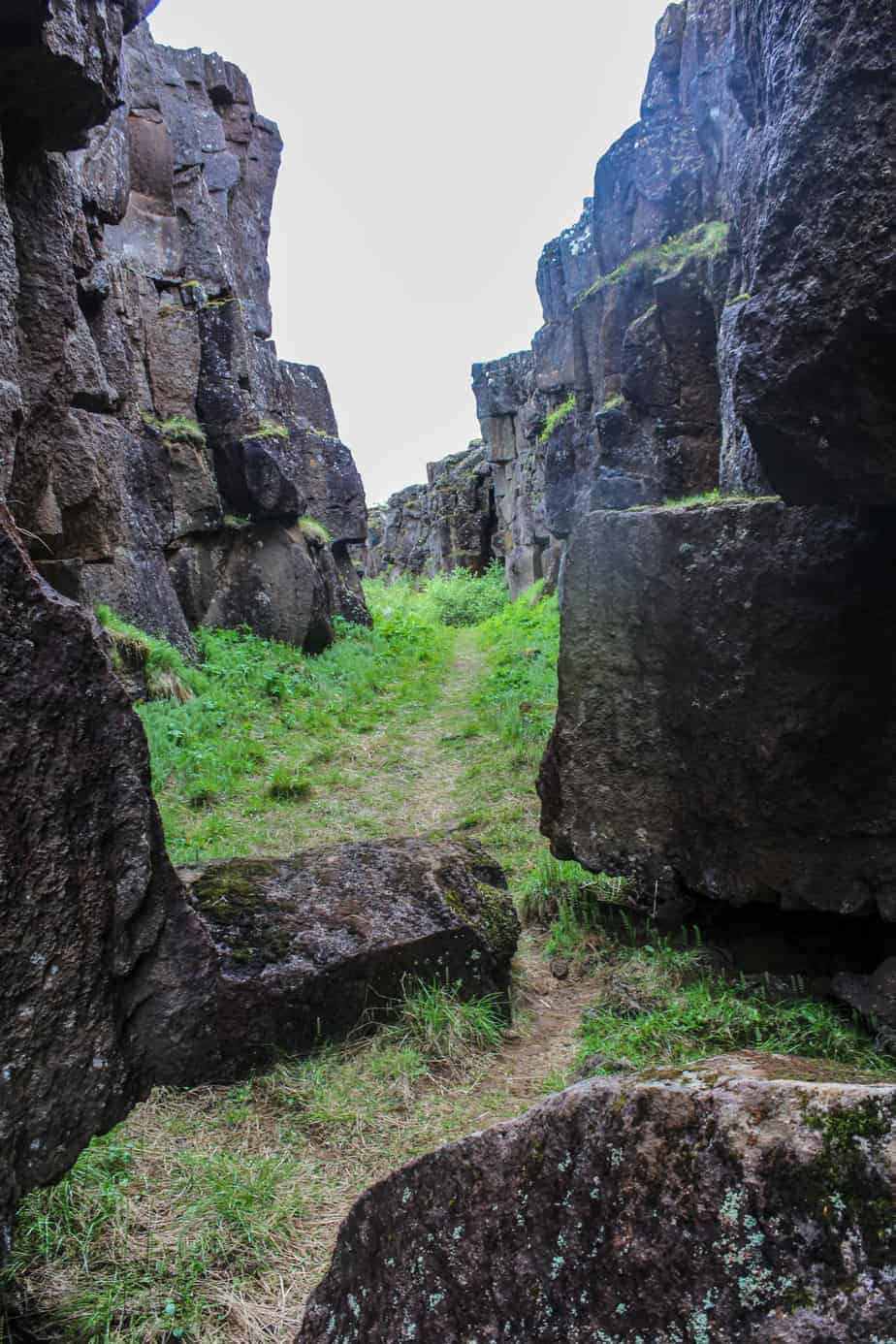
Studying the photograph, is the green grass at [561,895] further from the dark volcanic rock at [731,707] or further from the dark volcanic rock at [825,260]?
the dark volcanic rock at [825,260]

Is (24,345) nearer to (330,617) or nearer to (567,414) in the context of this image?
(330,617)

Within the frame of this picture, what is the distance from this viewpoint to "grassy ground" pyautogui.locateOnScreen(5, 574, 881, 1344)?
7.29ft

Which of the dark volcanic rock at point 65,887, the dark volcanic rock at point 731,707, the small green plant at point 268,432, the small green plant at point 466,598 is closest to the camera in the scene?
the dark volcanic rock at point 65,887

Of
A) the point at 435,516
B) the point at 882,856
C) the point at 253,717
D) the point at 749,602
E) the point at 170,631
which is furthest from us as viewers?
the point at 435,516

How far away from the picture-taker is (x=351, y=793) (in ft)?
23.5

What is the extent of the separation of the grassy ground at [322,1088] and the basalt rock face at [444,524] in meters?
27.8

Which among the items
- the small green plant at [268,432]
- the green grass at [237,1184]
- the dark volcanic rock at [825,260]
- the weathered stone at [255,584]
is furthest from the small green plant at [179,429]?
the dark volcanic rock at [825,260]

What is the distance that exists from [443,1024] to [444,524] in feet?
108

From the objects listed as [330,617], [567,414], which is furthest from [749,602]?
[567,414]

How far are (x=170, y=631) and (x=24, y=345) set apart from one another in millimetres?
6829

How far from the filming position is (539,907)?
15.3ft

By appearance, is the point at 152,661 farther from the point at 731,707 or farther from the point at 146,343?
the point at 731,707

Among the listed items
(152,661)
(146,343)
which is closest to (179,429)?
(146,343)

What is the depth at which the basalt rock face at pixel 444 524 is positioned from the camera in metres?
A: 34.4
